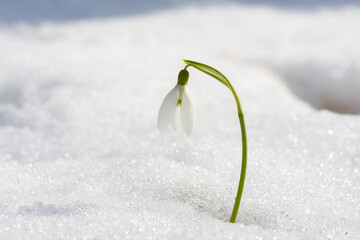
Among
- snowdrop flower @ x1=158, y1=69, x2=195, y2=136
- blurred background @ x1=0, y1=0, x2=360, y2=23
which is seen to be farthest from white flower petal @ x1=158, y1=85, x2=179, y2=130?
blurred background @ x1=0, y1=0, x2=360, y2=23

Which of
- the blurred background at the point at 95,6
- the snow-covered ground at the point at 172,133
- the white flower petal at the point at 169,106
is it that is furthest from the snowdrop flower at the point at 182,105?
the blurred background at the point at 95,6

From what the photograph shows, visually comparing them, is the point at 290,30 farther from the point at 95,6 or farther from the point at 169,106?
the point at 169,106

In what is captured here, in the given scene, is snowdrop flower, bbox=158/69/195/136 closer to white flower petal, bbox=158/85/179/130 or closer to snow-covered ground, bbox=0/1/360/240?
white flower petal, bbox=158/85/179/130

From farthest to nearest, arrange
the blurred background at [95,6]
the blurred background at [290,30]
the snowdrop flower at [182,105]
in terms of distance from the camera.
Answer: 1. the blurred background at [95,6]
2. the blurred background at [290,30]
3. the snowdrop flower at [182,105]

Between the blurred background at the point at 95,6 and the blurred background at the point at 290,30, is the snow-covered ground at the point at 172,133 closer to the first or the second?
the blurred background at the point at 290,30

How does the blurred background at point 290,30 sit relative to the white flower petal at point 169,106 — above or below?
above

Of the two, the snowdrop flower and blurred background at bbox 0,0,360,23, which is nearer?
the snowdrop flower

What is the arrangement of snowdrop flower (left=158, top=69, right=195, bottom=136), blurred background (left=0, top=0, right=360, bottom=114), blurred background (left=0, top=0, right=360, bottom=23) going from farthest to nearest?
blurred background (left=0, top=0, right=360, bottom=23) < blurred background (left=0, top=0, right=360, bottom=114) < snowdrop flower (left=158, top=69, right=195, bottom=136)
